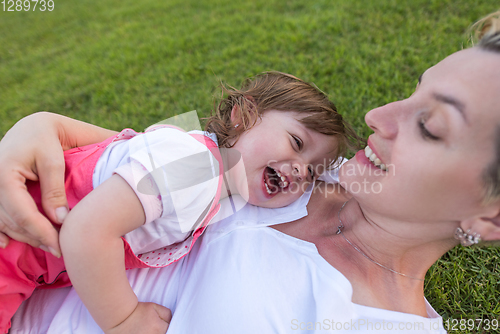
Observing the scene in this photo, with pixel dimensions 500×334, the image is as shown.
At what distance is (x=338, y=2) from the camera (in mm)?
4863

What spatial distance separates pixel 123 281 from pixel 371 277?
4.28ft

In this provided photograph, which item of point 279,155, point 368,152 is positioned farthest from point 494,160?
point 279,155

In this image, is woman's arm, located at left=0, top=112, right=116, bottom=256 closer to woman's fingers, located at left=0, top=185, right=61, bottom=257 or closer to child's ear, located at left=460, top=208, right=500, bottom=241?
woman's fingers, located at left=0, top=185, right=61, bottom=257

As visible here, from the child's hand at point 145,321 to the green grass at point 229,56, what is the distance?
224 cm

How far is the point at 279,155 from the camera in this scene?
6.52 feet

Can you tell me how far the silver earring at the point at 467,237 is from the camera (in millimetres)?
1470

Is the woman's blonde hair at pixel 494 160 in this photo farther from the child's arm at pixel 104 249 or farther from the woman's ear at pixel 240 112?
the child's arm at pixel 104 249

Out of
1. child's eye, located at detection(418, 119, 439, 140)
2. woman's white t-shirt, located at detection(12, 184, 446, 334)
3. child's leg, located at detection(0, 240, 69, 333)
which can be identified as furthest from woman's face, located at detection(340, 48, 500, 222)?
child's leg, located at detection(0, 240, 69, 333)

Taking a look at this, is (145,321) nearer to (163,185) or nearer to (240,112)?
(163,185)

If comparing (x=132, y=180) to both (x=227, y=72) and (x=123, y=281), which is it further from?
(x=227, y=72)

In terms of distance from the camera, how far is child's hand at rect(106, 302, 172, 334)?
1507mm
